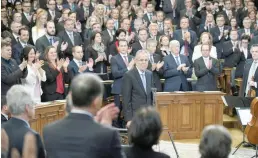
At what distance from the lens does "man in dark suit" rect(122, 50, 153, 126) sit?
8258 millimetres

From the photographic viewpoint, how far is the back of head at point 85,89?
354 cm

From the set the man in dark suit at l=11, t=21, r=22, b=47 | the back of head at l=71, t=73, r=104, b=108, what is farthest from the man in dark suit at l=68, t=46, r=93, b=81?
the back of head at l=71, t=73, r=104, b=108

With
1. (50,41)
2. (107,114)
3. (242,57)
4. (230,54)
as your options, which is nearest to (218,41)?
(230,54)

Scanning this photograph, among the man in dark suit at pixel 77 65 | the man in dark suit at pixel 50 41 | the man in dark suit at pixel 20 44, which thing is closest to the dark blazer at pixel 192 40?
the man in dark suit at pixel 50 41

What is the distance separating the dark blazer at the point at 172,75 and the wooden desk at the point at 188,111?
0.43 m

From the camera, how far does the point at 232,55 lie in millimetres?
11961

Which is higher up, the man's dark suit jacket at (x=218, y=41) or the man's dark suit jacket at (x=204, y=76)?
the man's dark suit jacket at (x=218, y=41)

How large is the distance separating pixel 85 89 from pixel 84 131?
249 millimetres

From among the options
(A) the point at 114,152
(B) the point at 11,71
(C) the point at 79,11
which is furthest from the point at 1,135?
(C) the point at 79,11

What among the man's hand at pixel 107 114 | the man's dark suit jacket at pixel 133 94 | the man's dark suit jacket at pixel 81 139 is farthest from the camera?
the man's dark suit jacket at pixel 133 94

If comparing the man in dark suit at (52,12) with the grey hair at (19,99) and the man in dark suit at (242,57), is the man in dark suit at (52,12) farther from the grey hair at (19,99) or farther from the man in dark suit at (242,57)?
the grey hair at (19,99)

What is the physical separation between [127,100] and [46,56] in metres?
1.83

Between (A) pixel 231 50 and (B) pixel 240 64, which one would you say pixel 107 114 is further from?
(A) pixel 231 50

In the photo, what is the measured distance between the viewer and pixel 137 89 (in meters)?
8.32
